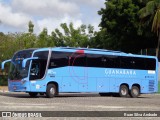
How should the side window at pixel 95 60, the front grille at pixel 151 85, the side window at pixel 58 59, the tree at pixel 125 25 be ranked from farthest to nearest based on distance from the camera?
the tree at pixel 125 25 → the front grille at pixel 151 85 → the side window at pixel 95 60 → the side window at pixel 58 59

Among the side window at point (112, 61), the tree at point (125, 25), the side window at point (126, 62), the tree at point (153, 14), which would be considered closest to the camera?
the side window at point (112, 61)

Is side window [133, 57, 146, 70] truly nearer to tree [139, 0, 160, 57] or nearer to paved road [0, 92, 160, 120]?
paved road [0, 92, 160, 120]

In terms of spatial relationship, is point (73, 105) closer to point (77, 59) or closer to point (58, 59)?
point (58, 59)

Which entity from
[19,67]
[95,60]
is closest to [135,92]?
[95,60]

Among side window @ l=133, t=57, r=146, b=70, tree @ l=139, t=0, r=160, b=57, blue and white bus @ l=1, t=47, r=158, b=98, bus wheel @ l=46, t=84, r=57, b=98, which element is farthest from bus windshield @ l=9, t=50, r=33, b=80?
tree @ l=139, t=0, r=160, b=57

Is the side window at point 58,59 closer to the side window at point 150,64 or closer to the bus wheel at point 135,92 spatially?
the bus wheel at point 135,92

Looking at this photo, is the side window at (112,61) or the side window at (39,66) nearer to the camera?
the side window at (39,66)

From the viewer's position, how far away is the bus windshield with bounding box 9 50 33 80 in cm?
2765

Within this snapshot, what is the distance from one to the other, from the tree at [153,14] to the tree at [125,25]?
1871mm

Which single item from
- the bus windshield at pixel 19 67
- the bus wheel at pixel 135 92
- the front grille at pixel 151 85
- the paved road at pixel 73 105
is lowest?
the paved road at pixel 73 105

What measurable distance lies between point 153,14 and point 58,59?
800 inches

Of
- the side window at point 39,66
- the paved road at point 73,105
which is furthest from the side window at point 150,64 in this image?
the side window at point 39,66

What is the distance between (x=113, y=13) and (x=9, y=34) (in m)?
13.9

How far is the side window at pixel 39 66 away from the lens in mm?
→ 27656
